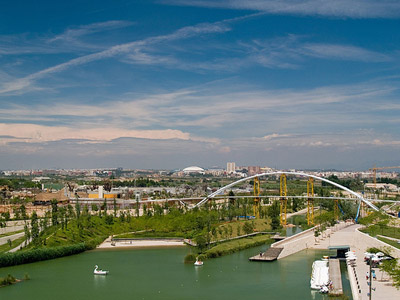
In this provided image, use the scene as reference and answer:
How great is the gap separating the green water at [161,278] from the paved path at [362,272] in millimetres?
938

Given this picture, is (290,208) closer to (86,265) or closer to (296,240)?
(296,240)

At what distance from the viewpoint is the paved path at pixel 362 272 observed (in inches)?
497

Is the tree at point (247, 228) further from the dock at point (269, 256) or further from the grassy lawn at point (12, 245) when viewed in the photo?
the grassy lawn at point (12, 245)

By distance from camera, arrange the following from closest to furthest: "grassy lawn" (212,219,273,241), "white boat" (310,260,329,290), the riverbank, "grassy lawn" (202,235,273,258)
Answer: "white boat" (310,260,329,290), "grassy lawn" (202,235,273,258), the riverbank, "grassy lawn" (212,219,273,241)

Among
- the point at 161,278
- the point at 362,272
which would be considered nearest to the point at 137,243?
the point at 161,278

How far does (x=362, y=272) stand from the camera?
51.6 feet

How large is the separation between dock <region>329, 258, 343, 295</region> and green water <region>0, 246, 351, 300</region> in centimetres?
29

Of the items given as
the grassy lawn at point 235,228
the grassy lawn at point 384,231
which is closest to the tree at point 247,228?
the grassy lawn at point 235,228

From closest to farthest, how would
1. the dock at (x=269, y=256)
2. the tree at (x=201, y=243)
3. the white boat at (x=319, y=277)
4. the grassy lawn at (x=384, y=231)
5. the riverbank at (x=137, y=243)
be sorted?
the white boat at (x=319, y=277) < the dock at (x=269, y=256) < the tree at (x=201, y=243) < the grassy lawn at (x=384, y=231) < the riverbank at (x=137, y=243)

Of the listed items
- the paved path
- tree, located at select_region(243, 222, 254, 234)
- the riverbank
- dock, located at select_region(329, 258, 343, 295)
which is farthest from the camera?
tree, located at select_region(243, 222, 254, 234)

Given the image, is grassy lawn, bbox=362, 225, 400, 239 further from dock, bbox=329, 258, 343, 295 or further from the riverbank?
the riverbank

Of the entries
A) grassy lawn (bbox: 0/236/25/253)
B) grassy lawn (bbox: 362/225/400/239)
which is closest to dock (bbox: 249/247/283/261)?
grassy lawn (bbox: 362/225/400/239)

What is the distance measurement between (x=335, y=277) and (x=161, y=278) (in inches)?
223

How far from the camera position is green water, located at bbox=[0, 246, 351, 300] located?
14016 mm
